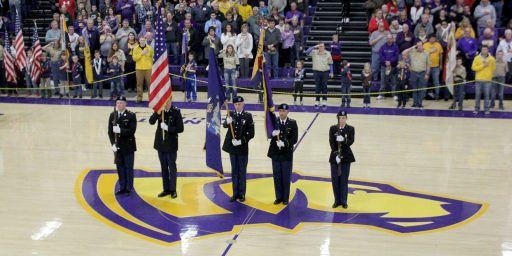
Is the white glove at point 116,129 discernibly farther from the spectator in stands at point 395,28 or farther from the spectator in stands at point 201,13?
the spectator in stands at point 201,13

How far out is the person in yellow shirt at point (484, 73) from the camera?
2109 centimetres

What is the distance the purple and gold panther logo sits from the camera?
461 inches

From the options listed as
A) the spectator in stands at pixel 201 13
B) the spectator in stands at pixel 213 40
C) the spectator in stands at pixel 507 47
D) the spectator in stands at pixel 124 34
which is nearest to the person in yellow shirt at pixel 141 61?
the spectator in stands at pixel 213 40

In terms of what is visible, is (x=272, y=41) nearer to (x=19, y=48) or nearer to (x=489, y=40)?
(x=489, y=40)

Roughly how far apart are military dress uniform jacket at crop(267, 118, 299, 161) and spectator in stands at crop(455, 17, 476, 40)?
12.8m

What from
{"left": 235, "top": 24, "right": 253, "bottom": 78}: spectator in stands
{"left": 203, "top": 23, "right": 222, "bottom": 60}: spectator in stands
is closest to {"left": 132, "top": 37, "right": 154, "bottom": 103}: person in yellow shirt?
{"left": 203, "top": 23, "right": 222, "bottom": 60}: spectator in stands

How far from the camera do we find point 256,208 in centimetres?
1258

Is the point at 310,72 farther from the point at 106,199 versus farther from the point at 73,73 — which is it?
the point at 106,199

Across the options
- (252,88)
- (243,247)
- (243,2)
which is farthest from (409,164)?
(243,2)

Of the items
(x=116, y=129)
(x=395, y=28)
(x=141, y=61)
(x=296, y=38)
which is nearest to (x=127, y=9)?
(x=141, y=61)

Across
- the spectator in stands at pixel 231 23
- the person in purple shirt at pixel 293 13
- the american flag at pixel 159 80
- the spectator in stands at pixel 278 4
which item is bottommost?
the american flag at pixel 159 80

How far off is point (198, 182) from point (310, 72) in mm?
12668

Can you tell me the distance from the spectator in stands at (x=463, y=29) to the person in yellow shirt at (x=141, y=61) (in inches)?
399

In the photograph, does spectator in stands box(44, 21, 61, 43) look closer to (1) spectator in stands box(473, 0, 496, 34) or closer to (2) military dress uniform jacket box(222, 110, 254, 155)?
(1) spectator in stands box(473, 0, 496, 34)
